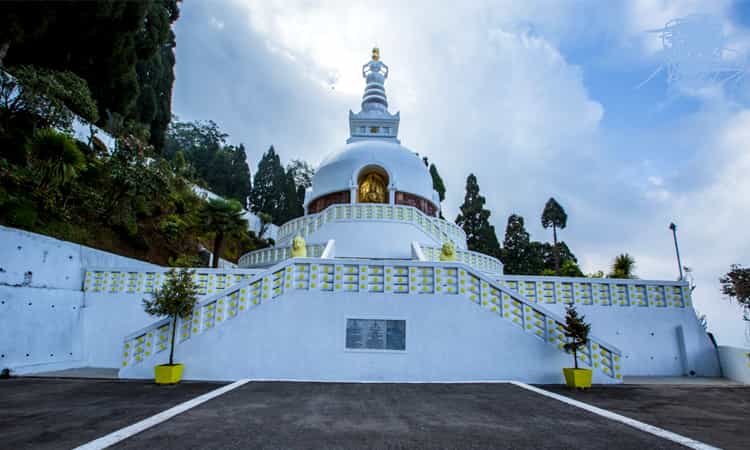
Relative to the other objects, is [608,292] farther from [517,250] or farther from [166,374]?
[517,250]

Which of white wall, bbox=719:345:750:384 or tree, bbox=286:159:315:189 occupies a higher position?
tree, bbox=286:159:315:189

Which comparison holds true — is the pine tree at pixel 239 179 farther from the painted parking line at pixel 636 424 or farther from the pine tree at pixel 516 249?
the painted parking line at pixel 636 424

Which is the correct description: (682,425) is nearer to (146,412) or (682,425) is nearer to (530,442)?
(530,442)

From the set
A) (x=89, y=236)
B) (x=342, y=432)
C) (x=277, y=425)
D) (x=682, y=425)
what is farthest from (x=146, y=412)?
(x=89, y=236)

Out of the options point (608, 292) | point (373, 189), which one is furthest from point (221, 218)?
point (608, 292)

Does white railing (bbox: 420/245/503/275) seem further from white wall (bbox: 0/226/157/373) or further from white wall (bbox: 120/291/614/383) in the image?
white wall (bbox: 0/226/157/373)

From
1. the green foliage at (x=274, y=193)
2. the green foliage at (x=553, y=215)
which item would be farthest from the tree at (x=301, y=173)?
the green foliage at (x=553, y=215)

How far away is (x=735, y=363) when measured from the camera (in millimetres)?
8641

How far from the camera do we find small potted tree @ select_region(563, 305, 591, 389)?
7.39 m

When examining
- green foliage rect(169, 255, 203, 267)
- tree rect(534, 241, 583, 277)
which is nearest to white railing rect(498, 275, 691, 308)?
green foliage rect(169, 255, 203, 267)

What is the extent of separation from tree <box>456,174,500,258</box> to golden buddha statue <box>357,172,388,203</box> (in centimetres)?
1256

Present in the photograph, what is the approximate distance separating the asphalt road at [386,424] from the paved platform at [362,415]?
15mm

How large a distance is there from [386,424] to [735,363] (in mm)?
9407

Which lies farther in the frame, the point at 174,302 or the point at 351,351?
the point at 351,351
